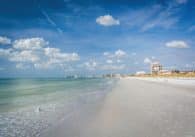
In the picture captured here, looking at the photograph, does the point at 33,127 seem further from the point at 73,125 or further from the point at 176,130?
the point at 176,130

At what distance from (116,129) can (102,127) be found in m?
0.58

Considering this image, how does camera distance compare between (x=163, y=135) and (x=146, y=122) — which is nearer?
A: (x=163, y=135)

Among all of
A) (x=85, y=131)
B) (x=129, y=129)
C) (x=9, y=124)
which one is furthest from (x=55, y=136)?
(x=9, y=124)

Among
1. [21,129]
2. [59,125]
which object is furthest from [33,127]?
[59,125]

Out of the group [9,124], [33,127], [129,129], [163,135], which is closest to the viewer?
[163,135]

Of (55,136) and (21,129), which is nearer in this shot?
(55,136)

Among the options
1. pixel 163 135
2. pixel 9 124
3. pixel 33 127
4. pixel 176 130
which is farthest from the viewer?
pixel 9 124

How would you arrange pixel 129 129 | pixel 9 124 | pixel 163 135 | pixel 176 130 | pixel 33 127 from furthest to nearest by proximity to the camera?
pixel 9 124 → pixel 33 127 → pixel 129 129 → pixel 176 130 → pixel 163 135

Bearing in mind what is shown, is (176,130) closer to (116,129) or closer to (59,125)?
(116,129)

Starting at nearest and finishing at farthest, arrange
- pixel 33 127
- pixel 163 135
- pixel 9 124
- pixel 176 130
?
pixel 163 135
pixel 176 130
pixel 33 127
pixel 9 124

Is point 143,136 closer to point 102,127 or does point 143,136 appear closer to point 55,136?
point 102,127

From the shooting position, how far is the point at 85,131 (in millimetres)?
6512

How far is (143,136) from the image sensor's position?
18.8 feet

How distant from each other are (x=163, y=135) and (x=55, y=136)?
3267 millimetres
